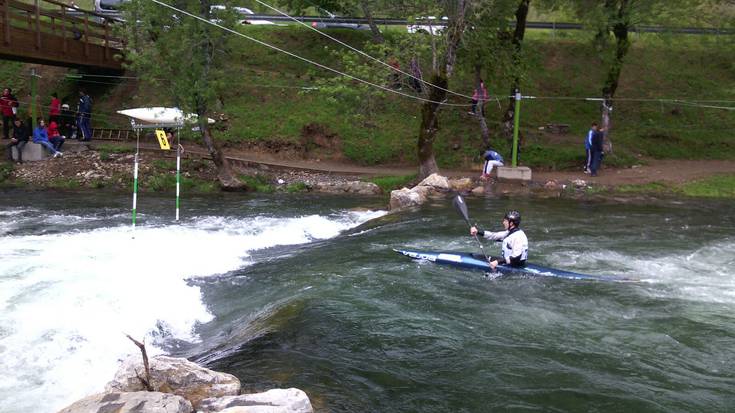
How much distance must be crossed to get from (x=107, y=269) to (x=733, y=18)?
2017 centimetres

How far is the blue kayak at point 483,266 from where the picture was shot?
1018cm

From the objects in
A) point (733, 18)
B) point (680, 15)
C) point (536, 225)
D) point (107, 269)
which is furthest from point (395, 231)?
point (733, 18)

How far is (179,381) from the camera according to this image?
545 cm

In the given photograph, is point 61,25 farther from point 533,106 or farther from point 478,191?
point 533,106

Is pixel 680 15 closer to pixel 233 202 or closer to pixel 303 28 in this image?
pixel 233 202

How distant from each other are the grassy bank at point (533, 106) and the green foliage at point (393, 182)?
230cm

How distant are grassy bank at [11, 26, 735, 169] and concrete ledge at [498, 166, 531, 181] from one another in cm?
245

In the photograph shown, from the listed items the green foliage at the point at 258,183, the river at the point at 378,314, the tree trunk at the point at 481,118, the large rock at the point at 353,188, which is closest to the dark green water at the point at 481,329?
the river at the point at 378,314

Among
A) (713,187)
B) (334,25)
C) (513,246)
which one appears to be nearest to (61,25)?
(334,25)

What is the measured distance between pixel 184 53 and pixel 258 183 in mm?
4711

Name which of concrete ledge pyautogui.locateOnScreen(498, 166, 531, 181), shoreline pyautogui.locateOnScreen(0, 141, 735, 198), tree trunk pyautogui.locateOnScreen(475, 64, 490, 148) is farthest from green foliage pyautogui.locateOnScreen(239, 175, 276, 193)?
tree trunk pyautogui.locateOnScreen(475, 64, 490, 148)

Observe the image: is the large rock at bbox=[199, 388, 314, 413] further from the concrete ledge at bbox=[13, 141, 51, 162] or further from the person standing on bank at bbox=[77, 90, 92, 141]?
the person standing on bank at bbox=[77, 90, 92, 141]

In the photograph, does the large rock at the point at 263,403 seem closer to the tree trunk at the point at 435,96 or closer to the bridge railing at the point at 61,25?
the tree trunk at the point at 435,96

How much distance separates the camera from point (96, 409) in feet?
15.7
